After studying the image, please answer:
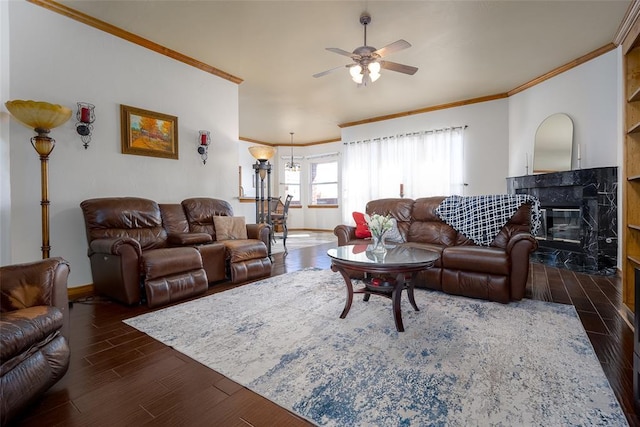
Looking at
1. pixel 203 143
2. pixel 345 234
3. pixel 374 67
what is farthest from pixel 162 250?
pixel 374 67

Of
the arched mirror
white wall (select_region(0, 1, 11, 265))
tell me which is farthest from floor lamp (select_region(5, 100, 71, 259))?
the arched mirror

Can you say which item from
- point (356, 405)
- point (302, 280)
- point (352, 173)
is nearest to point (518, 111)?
point (352, 173)

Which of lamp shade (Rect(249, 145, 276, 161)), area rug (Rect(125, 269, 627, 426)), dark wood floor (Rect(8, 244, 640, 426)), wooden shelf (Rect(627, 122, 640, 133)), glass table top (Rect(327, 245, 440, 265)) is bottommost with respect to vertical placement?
dark wood floor (Rect(8, 244, 640, 426))

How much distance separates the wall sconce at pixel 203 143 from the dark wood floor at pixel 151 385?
2.50 meters

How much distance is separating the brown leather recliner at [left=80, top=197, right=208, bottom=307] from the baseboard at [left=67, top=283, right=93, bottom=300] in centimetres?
23

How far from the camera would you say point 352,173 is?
727 cm

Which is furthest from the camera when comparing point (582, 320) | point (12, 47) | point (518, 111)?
point (518, 111)

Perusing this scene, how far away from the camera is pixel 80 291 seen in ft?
10.2

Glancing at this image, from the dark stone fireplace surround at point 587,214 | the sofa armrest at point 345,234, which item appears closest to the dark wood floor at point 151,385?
the dark stone fireplace surround at point 587,214

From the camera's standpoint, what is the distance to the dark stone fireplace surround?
3.63 m

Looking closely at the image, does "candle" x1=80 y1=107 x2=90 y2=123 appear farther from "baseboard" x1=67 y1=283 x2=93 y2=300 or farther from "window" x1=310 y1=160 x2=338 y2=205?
"window" x1=310 y1=160 x2=338 y2=205

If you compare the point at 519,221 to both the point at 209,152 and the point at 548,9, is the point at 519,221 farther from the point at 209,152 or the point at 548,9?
the point at 209,152

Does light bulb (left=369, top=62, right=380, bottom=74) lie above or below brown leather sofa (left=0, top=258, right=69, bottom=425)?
above

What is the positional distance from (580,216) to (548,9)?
257cm
